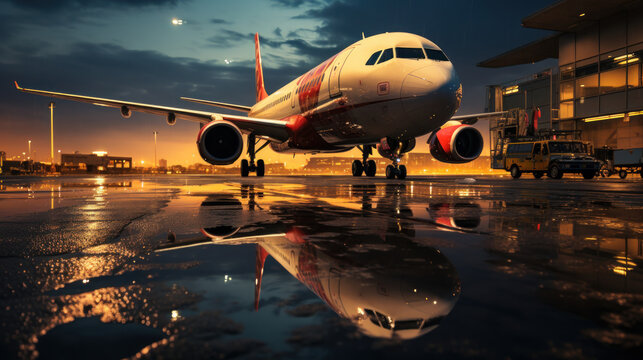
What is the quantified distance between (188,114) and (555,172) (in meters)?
16.4

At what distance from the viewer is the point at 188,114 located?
640 inches

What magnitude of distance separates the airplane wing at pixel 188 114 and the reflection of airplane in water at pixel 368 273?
1192cm

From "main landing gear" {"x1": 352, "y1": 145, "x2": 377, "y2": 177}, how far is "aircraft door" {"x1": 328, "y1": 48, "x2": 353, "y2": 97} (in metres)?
6.49

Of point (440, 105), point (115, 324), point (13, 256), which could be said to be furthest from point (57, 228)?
point (440, 105)

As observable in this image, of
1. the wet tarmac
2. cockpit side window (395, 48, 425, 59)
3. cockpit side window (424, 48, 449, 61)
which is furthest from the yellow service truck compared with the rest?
the wet tarmac

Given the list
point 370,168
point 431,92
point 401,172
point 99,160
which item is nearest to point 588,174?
point 401,172

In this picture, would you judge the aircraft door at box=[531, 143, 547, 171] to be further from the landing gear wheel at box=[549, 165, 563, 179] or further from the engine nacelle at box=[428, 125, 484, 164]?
the engine nacelle at box=[428, 125, 484, 164]

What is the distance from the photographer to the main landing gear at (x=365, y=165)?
2056 centimetres

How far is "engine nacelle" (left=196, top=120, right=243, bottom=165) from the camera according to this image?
44.4 ft

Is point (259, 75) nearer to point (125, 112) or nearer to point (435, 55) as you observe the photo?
point (125, 112)

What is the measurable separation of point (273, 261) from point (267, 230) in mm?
1240

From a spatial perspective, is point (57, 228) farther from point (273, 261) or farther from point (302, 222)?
point (273, 261)

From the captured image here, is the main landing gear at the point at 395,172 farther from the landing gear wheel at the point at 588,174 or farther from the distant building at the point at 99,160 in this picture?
the distant building at the point at 99,160

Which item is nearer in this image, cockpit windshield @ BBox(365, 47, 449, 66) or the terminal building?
cockpit windshield @ BBox(365, 47, 449, 66)
